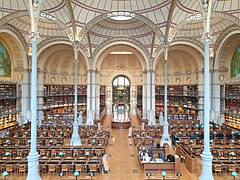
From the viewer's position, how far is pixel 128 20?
2489 centimetres

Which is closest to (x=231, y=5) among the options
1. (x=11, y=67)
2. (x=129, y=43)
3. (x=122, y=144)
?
(x=129, y=43)

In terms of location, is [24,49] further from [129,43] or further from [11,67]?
[129,43]

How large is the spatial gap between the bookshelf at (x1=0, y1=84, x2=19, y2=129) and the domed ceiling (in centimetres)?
657

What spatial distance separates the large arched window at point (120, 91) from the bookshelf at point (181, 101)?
6.81 m

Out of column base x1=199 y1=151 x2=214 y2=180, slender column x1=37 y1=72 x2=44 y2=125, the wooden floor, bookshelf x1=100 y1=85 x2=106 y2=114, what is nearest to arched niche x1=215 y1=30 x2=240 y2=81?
the wooden floor

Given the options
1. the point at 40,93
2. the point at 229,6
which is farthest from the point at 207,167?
the point at 40,93

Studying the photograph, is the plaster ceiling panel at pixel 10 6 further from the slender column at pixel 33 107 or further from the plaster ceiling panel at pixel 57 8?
the slender column at pixel 33 107

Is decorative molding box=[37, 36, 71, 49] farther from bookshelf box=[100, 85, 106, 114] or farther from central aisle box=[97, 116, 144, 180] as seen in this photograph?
central aisle box=[97, 116, 144, 180]

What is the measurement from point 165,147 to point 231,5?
14.7 m

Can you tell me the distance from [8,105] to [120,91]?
68.7 feet

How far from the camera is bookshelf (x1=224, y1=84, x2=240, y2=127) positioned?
72.7 ft

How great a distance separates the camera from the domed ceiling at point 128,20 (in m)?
17.8

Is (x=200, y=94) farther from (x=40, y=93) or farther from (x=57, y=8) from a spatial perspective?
(x=40, y=93)

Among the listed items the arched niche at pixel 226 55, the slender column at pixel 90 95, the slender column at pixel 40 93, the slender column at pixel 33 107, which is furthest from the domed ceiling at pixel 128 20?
the slender column at pixel 33 107
